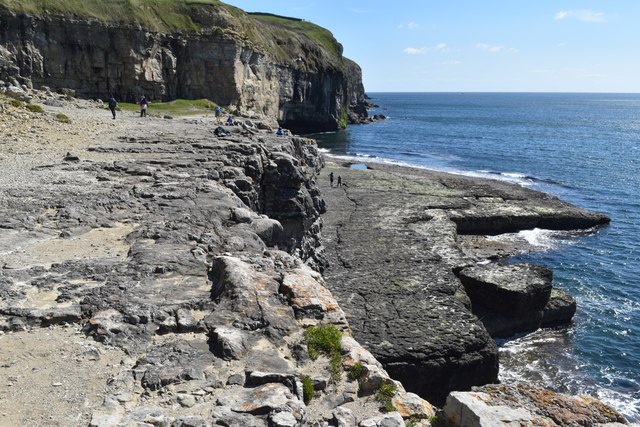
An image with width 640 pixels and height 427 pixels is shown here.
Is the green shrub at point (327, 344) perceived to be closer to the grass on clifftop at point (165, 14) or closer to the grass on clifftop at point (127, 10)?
the grass on clifftop at point (165, 14)

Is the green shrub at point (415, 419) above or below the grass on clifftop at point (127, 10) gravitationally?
below

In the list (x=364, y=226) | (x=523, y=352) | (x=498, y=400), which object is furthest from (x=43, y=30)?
(x=498, y=400)

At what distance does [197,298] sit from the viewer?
10328 mm

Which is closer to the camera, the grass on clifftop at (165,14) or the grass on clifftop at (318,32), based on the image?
the grass on clifftop at (165,14)

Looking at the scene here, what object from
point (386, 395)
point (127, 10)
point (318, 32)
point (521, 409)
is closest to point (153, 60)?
point (127, 10)

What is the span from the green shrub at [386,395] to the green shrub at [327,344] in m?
0.75

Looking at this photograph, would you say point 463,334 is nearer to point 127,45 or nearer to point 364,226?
point 364,226

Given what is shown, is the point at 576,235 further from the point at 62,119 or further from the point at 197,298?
the point at 197,298

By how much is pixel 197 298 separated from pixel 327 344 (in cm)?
292

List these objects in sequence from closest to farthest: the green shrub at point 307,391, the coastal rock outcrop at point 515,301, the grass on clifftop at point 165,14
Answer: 1. the green shrub at point 307,391
2. the coastal rock outcrop at point 515,301
3. the grass on clifftop at point 165,14

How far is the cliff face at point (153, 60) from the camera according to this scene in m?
53.2

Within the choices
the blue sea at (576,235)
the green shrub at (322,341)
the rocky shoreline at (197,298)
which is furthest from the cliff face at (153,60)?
the green shrub at (322,341)

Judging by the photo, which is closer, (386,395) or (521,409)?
(386,395)

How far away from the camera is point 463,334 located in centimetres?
2156
